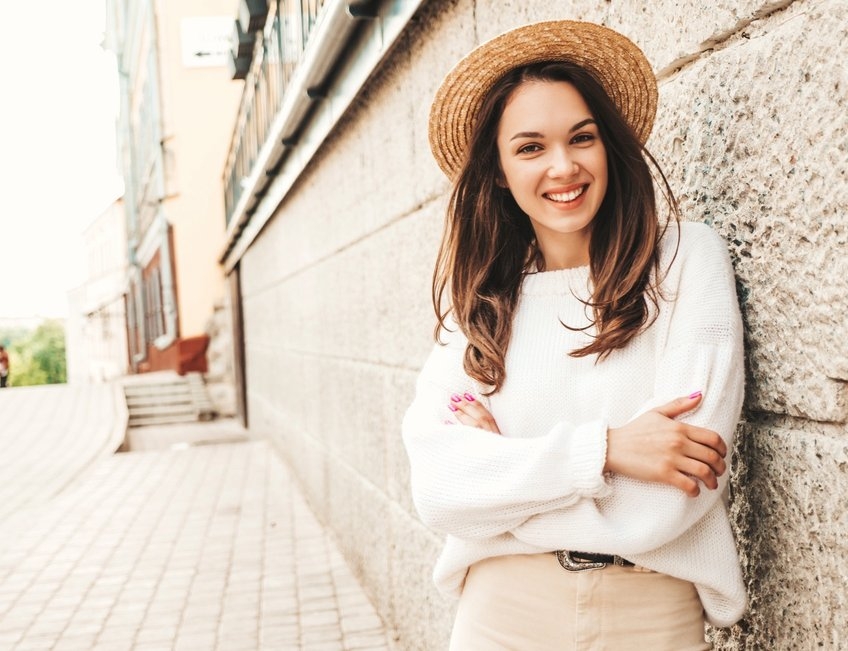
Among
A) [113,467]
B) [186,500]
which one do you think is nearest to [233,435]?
[113,467]

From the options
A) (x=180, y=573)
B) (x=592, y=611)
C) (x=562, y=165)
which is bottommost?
(x=180, y=573)

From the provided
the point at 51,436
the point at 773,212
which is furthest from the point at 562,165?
the point at 51,436

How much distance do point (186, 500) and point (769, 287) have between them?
749cm

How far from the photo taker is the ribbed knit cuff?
1.55 m

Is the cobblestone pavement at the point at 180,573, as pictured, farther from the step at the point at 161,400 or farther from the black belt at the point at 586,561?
the step at the point at 161,400

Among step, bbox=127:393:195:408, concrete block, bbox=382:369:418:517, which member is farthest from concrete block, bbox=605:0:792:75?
step, bbox=127:393:195:408

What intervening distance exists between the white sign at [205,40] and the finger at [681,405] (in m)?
18.5

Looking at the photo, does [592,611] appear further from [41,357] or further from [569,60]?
[41,357]

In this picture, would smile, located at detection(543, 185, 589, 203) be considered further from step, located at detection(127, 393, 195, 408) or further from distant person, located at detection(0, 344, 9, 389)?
distant person, located at detection(0, 344, 9, 389)

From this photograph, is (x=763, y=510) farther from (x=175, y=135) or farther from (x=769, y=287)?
(x=175, y=135)

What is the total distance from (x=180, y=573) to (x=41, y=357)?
282ft

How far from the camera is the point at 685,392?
1.55 meters

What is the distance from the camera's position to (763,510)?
66.6 inches

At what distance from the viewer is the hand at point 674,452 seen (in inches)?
58.9
